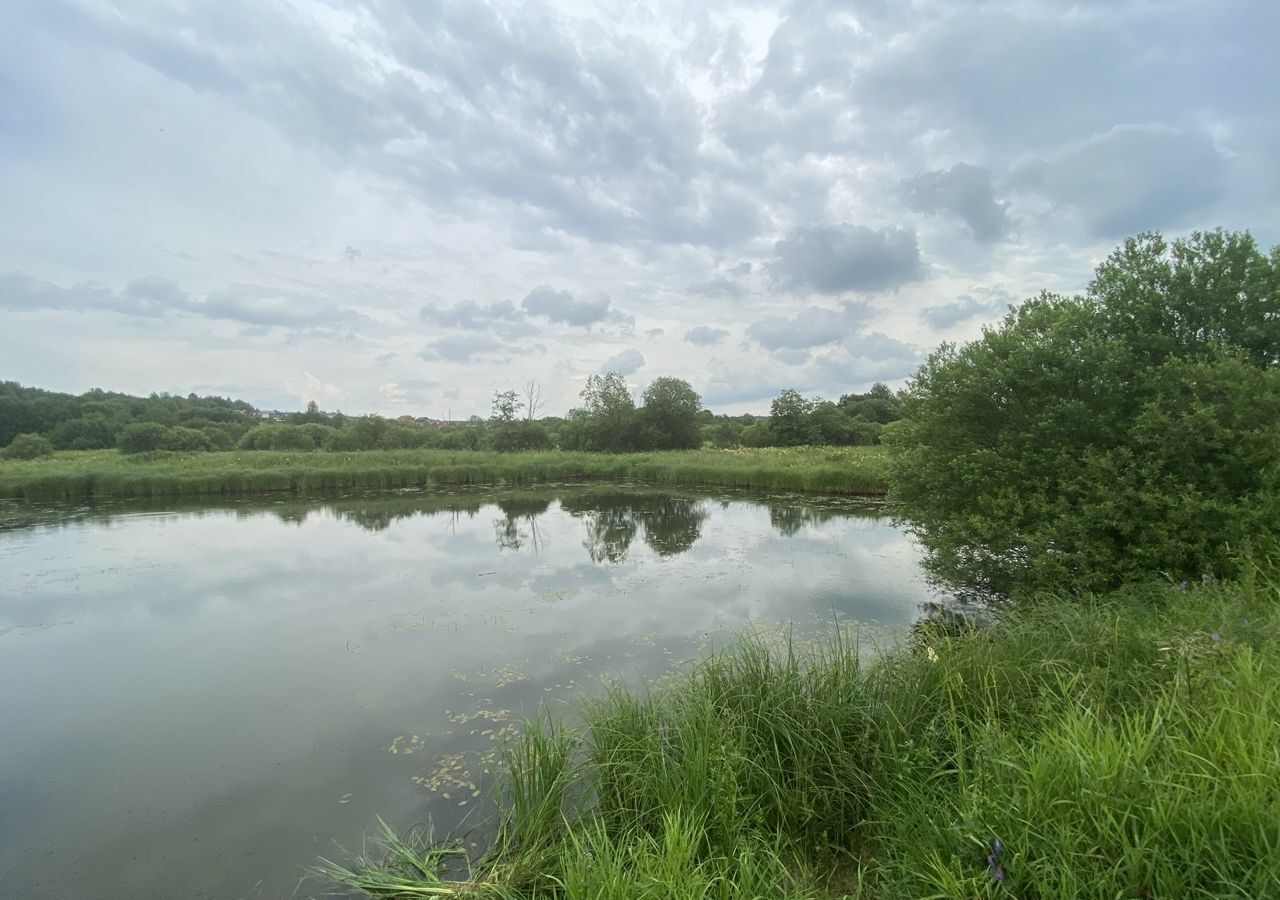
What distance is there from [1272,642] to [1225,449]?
12.8ft

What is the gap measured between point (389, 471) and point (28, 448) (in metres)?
25.7

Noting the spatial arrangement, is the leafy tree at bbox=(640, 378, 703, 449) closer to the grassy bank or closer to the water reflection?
the grassy bank

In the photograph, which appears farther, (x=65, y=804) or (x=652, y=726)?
(x=65, y=804)

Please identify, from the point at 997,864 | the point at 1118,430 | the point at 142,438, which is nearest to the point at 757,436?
the point at 1118,430

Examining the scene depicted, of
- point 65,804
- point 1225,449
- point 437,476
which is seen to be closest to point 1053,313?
point 1225,449

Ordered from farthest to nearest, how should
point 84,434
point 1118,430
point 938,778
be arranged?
point 84,434 < point 1118,430 < point 938,778

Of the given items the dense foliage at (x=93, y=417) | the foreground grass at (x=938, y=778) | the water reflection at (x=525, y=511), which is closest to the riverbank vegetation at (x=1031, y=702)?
the foreground grass at (x=938, y=778)

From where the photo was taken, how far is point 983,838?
2316 mm

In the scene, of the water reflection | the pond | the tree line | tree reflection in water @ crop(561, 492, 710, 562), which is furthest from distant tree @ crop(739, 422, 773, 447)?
the pond

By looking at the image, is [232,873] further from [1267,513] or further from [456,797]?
[1267,513]

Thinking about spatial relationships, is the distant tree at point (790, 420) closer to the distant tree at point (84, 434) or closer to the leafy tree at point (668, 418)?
the leafy tree at point (668, 418)

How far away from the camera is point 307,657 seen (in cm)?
724

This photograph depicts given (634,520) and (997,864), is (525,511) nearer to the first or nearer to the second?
(634,520)

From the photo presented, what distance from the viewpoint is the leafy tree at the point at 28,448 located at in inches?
1314
